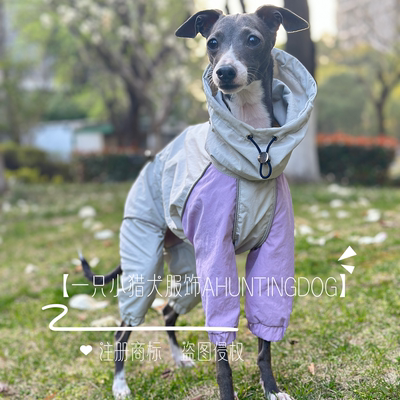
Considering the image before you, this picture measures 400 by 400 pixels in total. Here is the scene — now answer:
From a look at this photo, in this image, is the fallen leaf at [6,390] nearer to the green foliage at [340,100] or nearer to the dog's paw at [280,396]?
the dog's paw at [280,396]

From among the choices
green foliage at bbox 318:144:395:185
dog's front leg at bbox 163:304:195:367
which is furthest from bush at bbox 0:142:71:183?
dog's front leg at bbox 163:304:195:367

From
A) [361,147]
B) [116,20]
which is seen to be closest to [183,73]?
[116,20]

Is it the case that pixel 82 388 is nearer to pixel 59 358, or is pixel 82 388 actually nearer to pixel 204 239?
pixel 59 358

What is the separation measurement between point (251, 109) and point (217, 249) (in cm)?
66

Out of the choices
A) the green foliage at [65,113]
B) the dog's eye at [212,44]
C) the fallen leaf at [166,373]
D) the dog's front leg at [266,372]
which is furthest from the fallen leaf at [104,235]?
the green foliage at [65,113]

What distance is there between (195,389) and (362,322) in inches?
45.7

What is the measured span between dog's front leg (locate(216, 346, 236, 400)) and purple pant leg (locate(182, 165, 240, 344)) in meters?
0.09

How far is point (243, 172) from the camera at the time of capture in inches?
85.1

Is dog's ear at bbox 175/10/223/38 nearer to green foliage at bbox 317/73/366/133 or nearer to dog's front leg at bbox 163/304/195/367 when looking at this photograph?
dog's front leg at bbox 163/304/195/367

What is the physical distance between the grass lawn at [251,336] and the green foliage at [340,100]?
21424 mm

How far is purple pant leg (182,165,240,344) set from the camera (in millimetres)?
2176

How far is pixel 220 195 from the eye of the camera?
2.19 metres

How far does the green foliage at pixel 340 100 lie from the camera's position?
1030 inches

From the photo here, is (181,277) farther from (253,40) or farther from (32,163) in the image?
(32,163)
